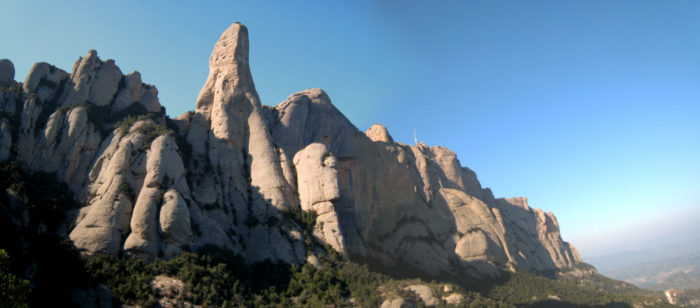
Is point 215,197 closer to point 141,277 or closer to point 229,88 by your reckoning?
point 141,277

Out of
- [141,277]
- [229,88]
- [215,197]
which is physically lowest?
[141,277]

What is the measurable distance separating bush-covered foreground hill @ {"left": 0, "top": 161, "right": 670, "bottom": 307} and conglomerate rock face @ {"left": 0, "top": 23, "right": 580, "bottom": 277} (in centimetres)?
132

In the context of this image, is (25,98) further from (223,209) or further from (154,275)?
(154,275)

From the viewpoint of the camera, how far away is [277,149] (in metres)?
45.3

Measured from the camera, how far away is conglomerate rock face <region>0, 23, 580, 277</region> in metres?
31.2

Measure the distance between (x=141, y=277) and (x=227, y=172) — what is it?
54.6 feet

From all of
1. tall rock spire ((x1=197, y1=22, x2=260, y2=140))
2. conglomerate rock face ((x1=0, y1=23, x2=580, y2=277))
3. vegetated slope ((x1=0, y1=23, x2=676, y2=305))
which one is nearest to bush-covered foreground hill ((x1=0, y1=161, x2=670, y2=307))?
vegetated slope ((x1=0, y1=23, x2=676, y2=305))

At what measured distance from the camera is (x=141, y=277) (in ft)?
84.1

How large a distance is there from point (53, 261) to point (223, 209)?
14394 mm

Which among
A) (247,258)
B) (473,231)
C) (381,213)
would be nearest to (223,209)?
(247,258)

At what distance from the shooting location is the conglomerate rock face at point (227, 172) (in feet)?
103

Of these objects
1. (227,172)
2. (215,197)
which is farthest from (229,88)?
(215,197)

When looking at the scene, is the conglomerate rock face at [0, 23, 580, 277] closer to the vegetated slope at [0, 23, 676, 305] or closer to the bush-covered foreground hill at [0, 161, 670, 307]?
the vegetated slope at [0, 23, 676, 305]

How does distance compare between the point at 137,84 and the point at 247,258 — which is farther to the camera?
the point at 137,84
